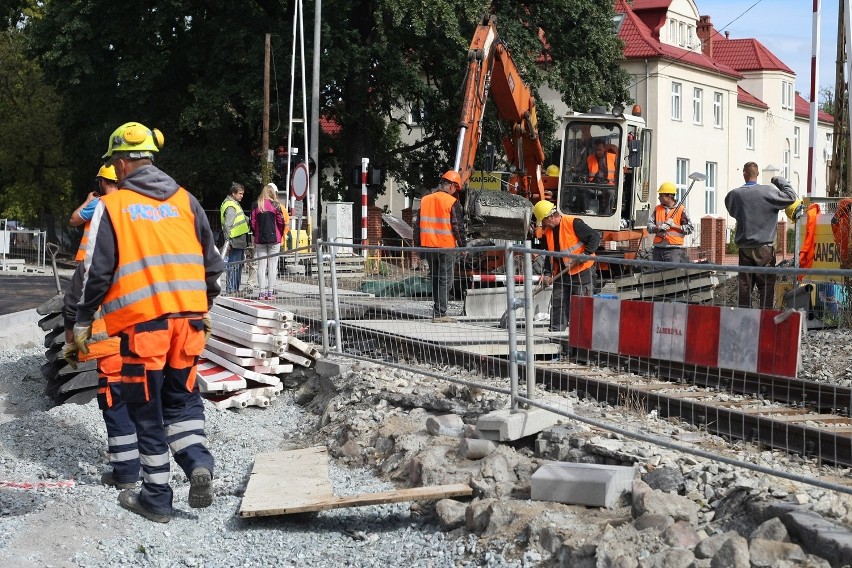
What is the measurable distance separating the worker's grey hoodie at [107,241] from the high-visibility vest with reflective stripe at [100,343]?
0.74 metres

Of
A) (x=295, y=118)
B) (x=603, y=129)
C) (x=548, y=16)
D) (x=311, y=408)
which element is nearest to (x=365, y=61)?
(x=295, y=118)

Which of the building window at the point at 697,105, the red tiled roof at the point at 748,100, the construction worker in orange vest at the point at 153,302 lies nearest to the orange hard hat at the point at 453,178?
the construction worker in orange vest at the point at 153,302

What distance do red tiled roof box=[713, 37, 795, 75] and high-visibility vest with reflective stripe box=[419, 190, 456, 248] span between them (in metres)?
51.4

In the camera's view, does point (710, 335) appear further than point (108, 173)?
No

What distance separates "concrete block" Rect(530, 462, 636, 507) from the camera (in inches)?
225

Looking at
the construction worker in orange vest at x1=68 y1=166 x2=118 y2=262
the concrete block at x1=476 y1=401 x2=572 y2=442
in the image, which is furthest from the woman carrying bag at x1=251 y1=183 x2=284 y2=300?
the concrete block at x1=476 y1=401 x2=572 y2=442

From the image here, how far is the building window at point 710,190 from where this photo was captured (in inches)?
2131

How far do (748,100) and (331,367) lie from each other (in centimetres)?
5220

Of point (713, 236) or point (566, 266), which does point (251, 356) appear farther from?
point (713, 236)

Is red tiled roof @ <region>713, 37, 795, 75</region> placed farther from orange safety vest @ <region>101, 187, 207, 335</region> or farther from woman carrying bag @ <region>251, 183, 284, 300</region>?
orange safety vest @ <region>101, 187, 207, 335</region>

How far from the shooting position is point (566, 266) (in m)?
10.2

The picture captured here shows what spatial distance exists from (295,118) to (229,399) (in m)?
21.6

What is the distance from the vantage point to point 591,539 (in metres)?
Result: 5.13

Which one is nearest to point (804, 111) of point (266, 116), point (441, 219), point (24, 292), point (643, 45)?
point (643, 45)
